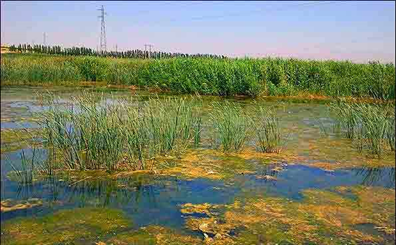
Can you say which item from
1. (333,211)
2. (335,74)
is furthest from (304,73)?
(333,211)

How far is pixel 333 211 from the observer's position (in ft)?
15.9

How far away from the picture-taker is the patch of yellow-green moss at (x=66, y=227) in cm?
380

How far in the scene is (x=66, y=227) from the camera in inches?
160

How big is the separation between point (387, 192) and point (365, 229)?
161 centimetres

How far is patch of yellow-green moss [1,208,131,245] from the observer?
12.5ft

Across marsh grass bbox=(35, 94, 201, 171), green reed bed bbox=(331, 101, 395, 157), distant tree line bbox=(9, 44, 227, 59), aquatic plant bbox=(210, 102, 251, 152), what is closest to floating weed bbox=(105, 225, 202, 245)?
marsh grass bbox=(35, 94, 201, 171)

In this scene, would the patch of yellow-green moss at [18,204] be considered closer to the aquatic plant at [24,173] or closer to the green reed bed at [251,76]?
the aquatic plant at [24,173]

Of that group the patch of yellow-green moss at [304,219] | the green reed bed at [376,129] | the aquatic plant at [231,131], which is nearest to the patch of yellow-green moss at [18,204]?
the patch of yellow-green moss at [304,219]

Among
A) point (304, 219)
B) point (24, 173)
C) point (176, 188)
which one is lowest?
point (304, 219)

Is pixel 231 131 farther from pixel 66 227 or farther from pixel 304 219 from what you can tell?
pixel 66 227

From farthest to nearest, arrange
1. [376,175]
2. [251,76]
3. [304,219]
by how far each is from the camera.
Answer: [251,76] → [376,175] → [304,219]

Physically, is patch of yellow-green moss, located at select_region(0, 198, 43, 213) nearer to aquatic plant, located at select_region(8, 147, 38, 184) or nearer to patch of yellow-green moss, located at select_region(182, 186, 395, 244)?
aquatic plant, located at select_region(8, 147, 38, 184)

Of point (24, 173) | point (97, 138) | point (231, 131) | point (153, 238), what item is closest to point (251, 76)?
point (231, 131)

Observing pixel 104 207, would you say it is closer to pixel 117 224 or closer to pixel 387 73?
pixel 117 224
